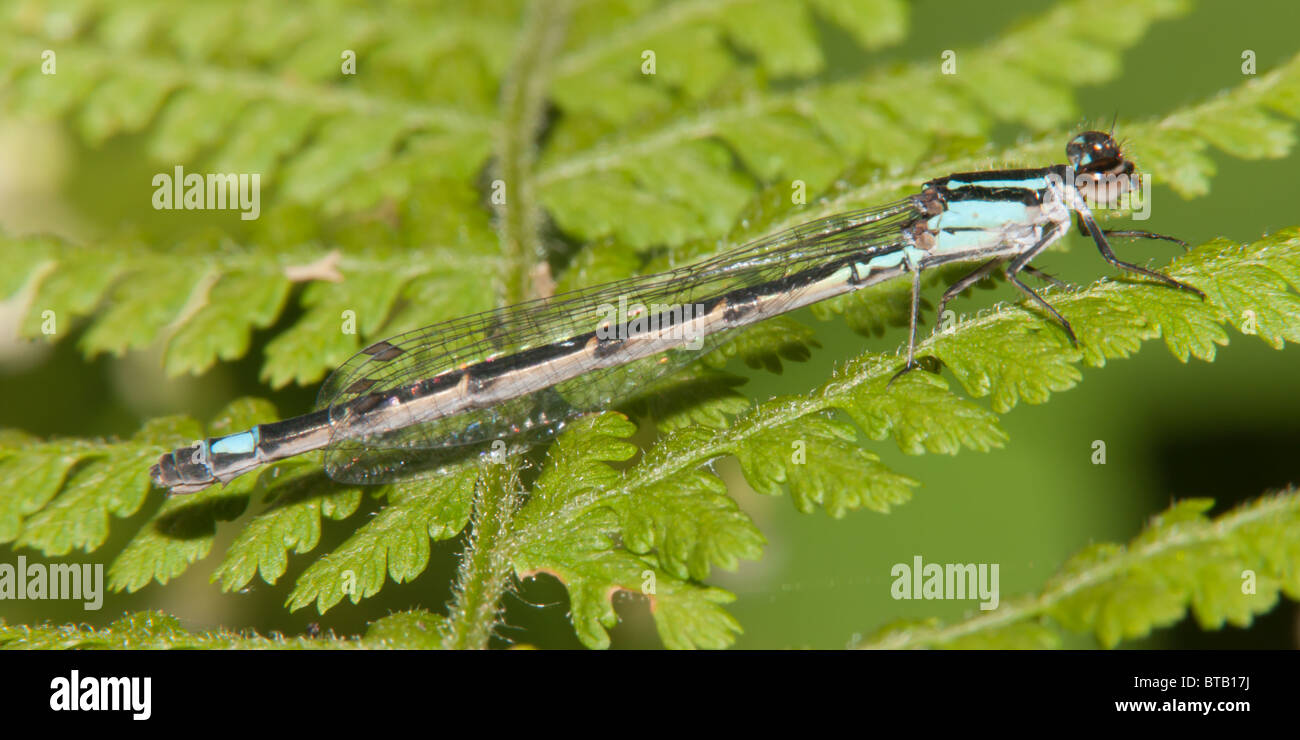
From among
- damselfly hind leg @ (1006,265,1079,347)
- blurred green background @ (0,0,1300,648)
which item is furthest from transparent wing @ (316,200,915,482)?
blurred green background @ (0,0,1300,648)

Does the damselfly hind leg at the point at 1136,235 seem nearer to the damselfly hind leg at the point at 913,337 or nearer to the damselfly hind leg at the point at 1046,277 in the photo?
the damselfly hind leg at the point at 1046,277

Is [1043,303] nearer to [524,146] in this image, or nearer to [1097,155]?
[1097,155]

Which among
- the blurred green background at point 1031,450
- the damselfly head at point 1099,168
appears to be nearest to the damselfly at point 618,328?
the damselfly head at point 1099,168

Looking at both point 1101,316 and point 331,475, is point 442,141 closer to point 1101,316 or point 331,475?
point 331,475

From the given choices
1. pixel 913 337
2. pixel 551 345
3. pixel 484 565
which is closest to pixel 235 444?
pixel 484 565

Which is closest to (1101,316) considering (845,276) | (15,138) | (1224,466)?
(845,276)
